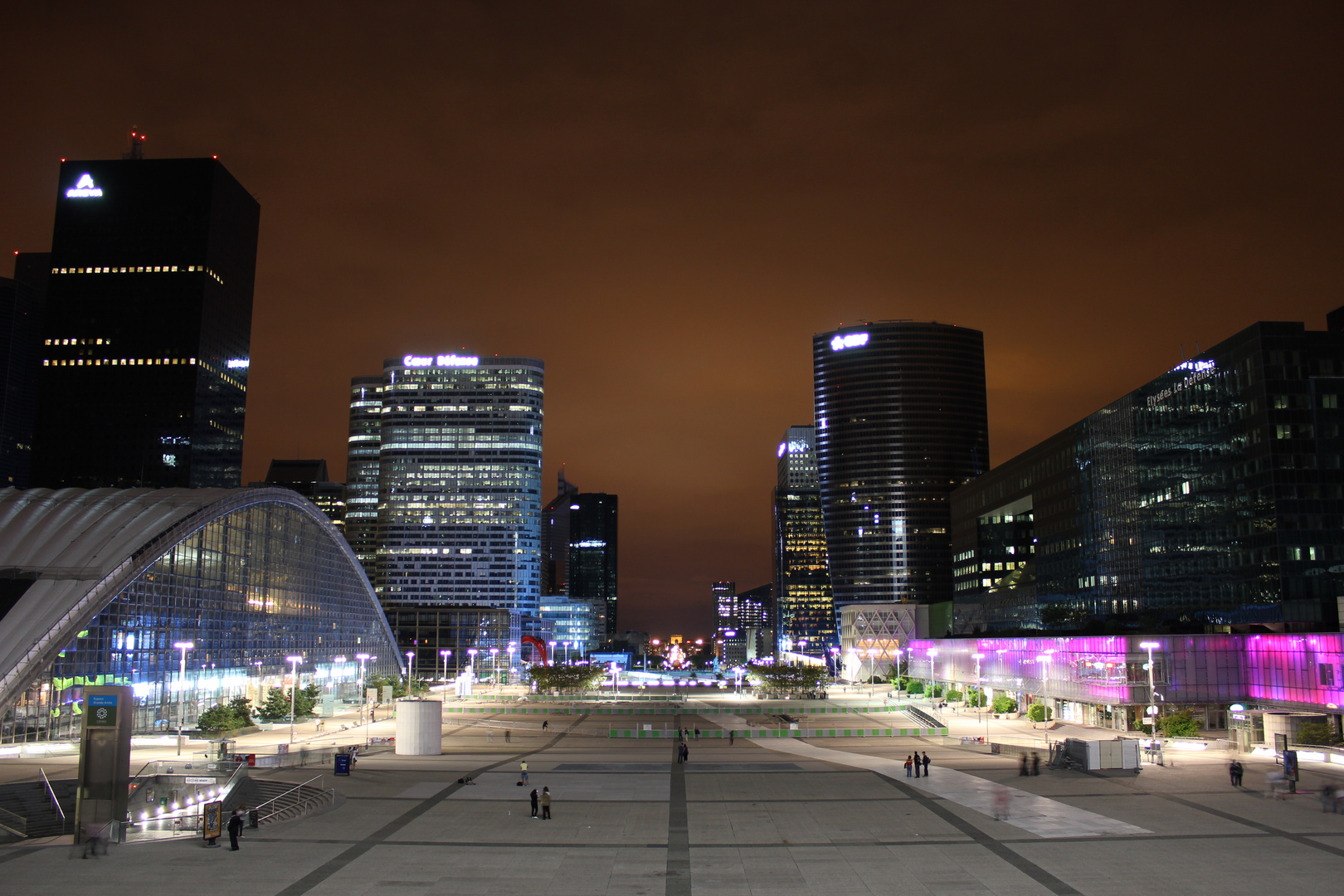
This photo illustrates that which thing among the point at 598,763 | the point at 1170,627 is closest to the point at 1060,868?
the point at 598,763

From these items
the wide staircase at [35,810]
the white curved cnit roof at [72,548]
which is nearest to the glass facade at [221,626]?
the white curved cnit roof at [72,548]

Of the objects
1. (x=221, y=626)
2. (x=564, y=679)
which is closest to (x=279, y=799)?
(x=221, y=626)

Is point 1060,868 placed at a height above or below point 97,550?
below

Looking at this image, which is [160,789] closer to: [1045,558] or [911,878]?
[911,878]

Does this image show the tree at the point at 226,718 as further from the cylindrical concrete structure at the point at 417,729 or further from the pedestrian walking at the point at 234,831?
the pedestrian walking at the point at 234,831

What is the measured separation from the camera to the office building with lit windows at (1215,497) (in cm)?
9494

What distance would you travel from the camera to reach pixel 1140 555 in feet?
402

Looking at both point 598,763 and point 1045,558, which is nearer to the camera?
point 598,763

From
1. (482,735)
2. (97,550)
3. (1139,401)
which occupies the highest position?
(1139,401)

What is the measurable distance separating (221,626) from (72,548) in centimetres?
1581

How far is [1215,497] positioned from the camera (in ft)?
346

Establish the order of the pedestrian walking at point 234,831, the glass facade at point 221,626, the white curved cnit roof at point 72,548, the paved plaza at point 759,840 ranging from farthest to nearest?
1. the glass facade at point 221,626
2. the white curved cnit roof at point 72,548
3. the pedestrian walking at point 234,831
4. the paved plaza at point 759,840

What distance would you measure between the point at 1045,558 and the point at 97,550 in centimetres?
13405

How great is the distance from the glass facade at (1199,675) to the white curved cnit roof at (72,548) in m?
73.8
